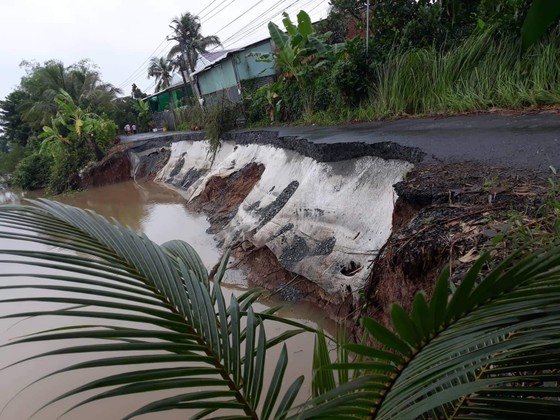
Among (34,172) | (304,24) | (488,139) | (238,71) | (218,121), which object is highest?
(238,71)

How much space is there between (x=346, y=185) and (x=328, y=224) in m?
0.52

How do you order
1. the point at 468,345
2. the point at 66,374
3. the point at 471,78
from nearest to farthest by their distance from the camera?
the point at 468,345, the point at 66,374, the point at 471,78

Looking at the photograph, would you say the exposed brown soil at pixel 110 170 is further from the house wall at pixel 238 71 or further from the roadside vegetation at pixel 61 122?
the house wall at pixel 238 71

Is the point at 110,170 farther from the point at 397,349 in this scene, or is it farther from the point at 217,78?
the point at 397,349

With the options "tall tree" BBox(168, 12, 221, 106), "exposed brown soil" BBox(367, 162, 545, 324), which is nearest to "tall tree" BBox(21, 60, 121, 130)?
"tall tree" BBox(168, 12, 221, 106)

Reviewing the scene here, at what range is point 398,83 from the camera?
288 inches

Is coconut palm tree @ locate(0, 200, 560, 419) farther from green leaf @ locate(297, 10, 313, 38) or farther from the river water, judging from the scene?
green leaf @ locate(297, 10, 313, 38)

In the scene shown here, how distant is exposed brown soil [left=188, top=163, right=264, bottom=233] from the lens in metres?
8.12

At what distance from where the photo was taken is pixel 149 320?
0.89 m

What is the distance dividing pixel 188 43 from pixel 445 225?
2881cm

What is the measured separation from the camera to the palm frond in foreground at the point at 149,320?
→ 80cm

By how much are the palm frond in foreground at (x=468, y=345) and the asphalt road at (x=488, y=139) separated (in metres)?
2.36

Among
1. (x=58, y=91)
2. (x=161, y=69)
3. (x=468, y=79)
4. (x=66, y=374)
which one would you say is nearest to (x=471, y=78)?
(x=468, y=79)

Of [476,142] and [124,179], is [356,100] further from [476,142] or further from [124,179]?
[124,179]
